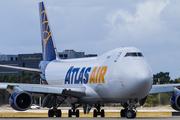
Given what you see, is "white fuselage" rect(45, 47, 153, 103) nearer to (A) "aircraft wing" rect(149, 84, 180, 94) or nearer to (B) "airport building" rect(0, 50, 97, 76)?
(A) "aircraft wing" rect(149, 84, 180, 94)

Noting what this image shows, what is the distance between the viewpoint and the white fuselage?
25.9 m

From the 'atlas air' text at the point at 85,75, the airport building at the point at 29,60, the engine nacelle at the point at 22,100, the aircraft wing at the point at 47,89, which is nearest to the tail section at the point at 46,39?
the 'atlas air' text at the point at 85,75

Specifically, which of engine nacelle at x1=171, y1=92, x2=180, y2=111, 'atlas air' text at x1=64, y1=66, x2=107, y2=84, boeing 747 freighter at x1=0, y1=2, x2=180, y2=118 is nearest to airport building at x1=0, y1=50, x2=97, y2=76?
boeing 747 freighter at x1=0, y1=2, x2=180, y2=118

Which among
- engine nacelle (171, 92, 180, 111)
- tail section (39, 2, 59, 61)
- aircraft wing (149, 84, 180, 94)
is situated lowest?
engine nacelle (171, 92, 180, 111)

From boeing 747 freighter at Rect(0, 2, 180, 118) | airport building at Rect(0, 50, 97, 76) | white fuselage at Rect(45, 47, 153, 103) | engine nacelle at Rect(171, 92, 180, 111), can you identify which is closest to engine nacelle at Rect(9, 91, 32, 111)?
boeing 747 freighter at Rect(0, 2, 180, 118)

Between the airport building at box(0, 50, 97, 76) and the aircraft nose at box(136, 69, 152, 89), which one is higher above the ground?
the airport building at box(0, 50, 97, 76)

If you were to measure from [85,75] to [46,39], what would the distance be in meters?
11.6

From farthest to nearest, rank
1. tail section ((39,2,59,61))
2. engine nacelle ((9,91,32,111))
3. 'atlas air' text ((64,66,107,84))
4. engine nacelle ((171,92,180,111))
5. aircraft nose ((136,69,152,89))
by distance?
tail section ((39,2,59,61)), engine nacelle ((171,92,180,111)), 'atlas air' text ((64,66,107,84)), engine nacelle ((9,91,32,111)), aircraft nose ((136,69,152,89))

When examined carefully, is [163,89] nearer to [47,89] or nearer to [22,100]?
[47,89]

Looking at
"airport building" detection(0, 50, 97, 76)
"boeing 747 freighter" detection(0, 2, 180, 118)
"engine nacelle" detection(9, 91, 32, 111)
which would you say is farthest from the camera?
"airport building" detection(0, 50, 97, 76)

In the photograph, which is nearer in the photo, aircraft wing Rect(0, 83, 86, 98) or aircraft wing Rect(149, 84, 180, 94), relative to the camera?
aircraft wing Rect(0, 83, 86, 98)

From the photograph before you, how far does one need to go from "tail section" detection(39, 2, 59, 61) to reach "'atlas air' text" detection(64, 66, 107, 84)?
6.47m

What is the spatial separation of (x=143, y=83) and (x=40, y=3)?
2183cm

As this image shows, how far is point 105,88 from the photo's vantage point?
94.1ft
